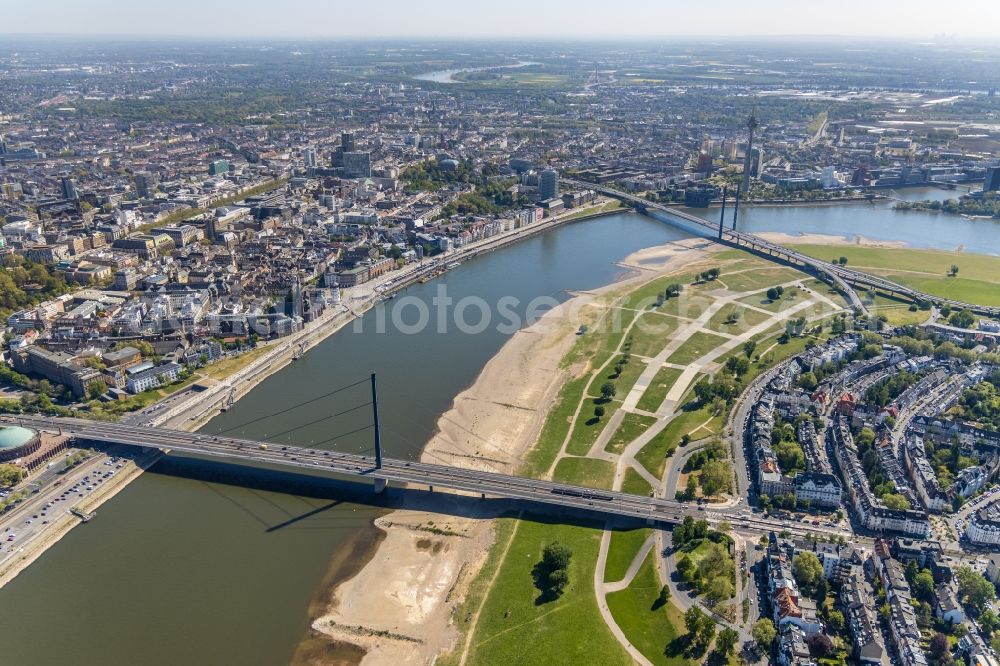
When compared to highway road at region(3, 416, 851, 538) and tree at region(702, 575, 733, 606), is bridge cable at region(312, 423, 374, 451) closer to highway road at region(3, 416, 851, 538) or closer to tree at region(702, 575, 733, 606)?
highway road at region(3, 416, 851, 538)

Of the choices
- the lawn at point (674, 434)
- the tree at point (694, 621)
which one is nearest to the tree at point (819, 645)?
the tree at point (694, 621)

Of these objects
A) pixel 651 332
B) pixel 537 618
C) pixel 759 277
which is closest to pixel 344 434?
pixel 537 618

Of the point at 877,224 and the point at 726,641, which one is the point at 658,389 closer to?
the point at 726,641

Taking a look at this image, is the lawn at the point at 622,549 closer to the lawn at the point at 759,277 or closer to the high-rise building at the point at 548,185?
the lawn at the point at 759,277

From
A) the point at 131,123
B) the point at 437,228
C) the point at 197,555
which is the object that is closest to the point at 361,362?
the point at 197,555

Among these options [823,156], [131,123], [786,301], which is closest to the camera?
[786,301]

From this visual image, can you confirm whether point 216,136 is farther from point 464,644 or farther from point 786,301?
point 464,644
